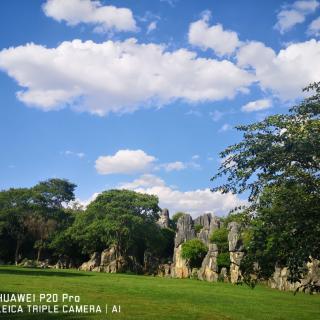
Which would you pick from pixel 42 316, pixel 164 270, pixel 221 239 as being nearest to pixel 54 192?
pixel 164 270

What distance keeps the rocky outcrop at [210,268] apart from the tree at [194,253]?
16.8 feet

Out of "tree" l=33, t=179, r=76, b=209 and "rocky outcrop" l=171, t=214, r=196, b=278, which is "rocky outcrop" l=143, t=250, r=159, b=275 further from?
"tree" l=33, t=179, r=76, b=209

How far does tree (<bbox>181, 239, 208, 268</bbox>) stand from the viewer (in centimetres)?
6756

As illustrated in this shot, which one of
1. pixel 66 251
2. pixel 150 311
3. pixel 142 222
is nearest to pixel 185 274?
pixel 142 222

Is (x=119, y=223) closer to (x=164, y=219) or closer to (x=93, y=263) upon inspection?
(x=93, y=263)

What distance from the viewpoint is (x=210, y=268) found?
60.3 meters

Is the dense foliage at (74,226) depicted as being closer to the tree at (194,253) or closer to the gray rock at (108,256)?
the gray rock at (108,256)

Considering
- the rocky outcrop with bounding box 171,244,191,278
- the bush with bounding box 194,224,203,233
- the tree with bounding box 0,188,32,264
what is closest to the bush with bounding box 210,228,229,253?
the rocky outcrop with bounding box 171,244,191,278

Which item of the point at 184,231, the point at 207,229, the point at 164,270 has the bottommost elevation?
the point at 164,270

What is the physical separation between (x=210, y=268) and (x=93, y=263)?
25.0m

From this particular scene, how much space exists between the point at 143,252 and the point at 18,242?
24.4m

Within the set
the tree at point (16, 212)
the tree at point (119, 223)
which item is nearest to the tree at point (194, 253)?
the tree at point (119, 223)

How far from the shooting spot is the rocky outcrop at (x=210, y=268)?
5928 centimetres

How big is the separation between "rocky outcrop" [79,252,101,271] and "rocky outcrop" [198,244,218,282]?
22.0m
